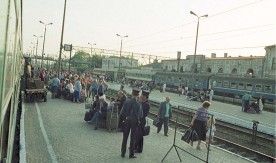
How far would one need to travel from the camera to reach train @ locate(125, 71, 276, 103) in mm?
35250

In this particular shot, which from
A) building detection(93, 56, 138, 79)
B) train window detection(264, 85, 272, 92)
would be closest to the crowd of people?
train window detection(264, 85, 272, 92)

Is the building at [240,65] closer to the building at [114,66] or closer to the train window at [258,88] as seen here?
the train window at [258,88]

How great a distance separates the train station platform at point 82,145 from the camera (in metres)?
8.78

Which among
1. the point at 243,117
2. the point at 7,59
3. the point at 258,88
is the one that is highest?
the point at 7,59

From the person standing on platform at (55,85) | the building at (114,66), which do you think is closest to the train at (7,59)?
the person standing on platform at (55,85)

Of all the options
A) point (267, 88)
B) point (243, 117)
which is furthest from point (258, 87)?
point (243, 117)

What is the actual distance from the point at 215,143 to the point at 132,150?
5.05 metres

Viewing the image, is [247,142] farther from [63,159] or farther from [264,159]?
[63,159]

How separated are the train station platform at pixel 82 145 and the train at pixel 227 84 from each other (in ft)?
78.9

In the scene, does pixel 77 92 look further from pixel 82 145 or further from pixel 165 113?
pixel 82 145

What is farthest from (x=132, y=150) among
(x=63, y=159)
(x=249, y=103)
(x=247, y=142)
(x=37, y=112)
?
(x=249, y=103)

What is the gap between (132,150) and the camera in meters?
9.00

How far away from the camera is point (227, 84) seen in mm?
40875

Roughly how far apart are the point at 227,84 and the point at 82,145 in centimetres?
3352
